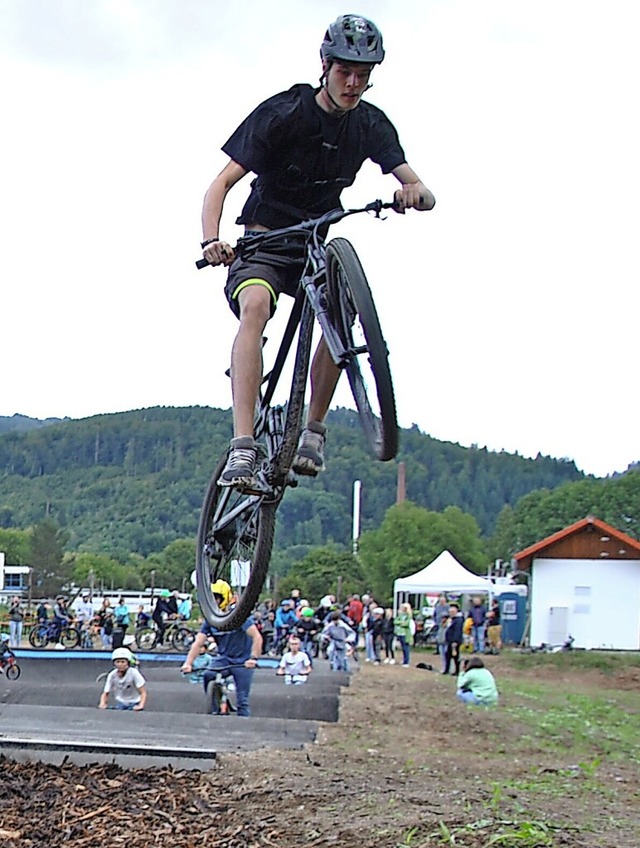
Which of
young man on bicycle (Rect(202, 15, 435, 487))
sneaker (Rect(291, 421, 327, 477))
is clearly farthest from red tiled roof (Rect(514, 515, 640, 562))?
young man on bicycle (Rect(202, 15, 435, 487))

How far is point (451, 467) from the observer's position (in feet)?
598

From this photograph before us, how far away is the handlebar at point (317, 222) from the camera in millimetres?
5801

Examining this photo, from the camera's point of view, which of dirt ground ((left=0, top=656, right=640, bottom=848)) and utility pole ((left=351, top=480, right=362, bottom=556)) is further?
utility pole ((left=351, top=480, right=362, bottom=556))

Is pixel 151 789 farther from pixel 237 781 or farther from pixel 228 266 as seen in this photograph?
pixel 228 266

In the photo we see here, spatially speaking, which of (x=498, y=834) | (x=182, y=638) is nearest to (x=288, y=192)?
(x=498, y=834)

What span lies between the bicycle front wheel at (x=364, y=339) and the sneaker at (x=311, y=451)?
79cm

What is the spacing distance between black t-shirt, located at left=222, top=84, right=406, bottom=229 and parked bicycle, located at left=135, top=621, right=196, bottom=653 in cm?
2645

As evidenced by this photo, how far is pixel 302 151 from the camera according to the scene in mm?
6258

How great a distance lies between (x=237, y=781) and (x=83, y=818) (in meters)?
1.29

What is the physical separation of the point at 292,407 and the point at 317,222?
1017 millimetres

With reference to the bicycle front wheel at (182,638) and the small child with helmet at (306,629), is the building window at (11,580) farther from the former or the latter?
the small child with helmet at (306,629)

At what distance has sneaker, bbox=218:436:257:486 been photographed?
638 cm

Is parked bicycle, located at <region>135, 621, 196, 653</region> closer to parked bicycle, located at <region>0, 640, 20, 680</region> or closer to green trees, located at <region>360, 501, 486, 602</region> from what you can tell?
parked bicycle, located at <region>0, 640, 20, 680</region>

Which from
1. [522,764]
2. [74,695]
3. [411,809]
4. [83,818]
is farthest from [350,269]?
Result: [74,695]
